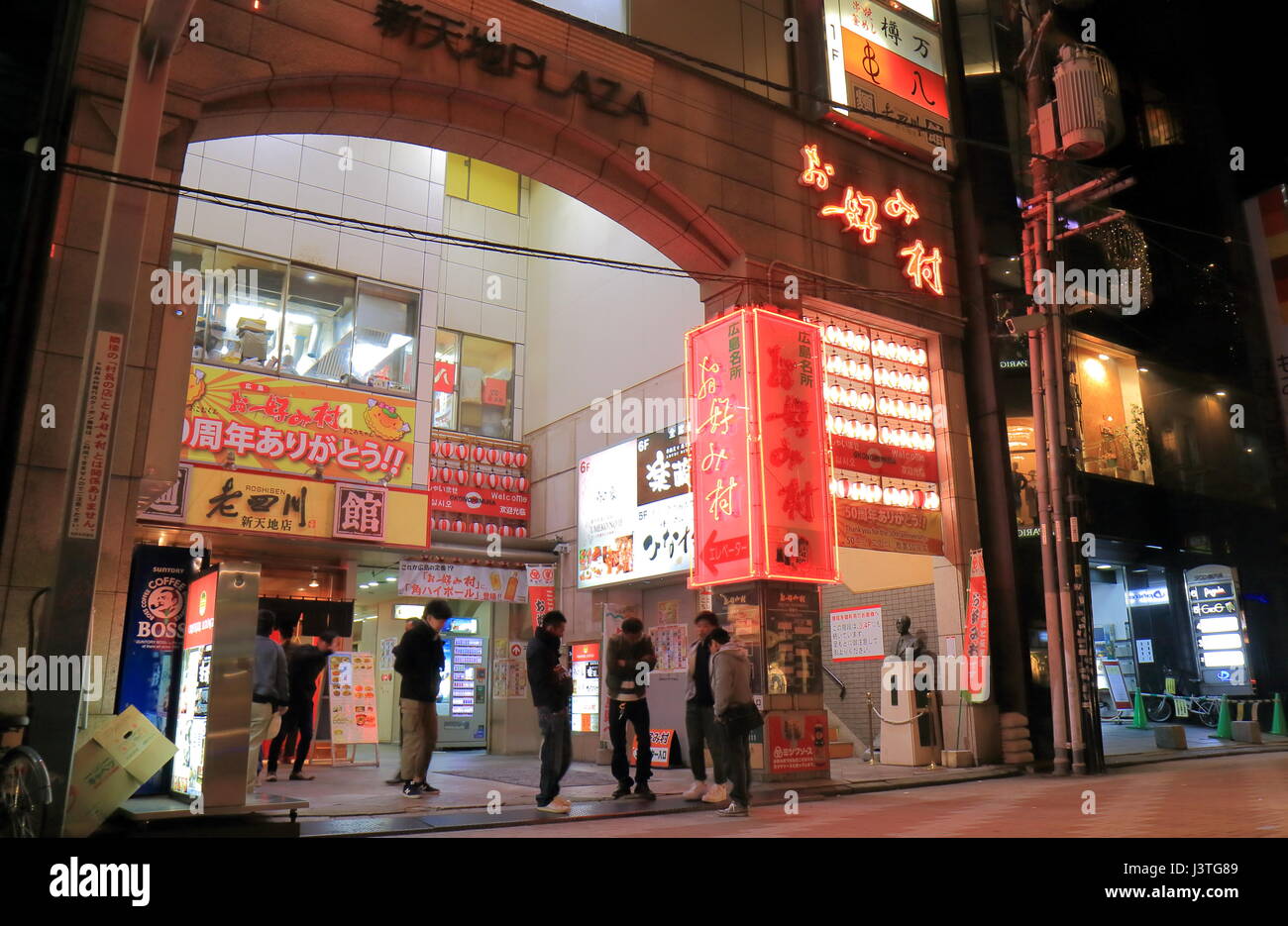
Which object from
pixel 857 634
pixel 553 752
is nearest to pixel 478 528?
pixel 857 634

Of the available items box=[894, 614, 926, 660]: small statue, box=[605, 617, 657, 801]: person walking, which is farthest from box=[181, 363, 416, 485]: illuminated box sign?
box=[894, 614, 926, 660]: small statue

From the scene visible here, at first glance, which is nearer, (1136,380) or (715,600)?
(715,600)

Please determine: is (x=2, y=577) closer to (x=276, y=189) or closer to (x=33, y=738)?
(x=33, y=738)

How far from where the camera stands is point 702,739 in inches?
367

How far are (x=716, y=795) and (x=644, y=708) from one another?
3.91 feet

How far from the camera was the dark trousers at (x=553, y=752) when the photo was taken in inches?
308

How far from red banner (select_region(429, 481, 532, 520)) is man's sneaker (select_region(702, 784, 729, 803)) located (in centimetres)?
992

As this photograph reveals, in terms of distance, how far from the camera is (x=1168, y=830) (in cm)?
595

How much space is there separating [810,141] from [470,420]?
951cm

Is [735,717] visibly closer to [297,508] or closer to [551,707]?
[551,707]

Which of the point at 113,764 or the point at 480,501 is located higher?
the point at 480,501

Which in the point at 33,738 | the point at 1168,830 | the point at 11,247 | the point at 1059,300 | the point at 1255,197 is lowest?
the point at 1168,830

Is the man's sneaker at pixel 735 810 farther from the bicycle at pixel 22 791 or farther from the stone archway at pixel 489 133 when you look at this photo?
the stone archway at pixel 489 133

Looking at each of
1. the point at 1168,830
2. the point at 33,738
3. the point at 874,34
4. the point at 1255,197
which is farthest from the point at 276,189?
the point at 1255,197
